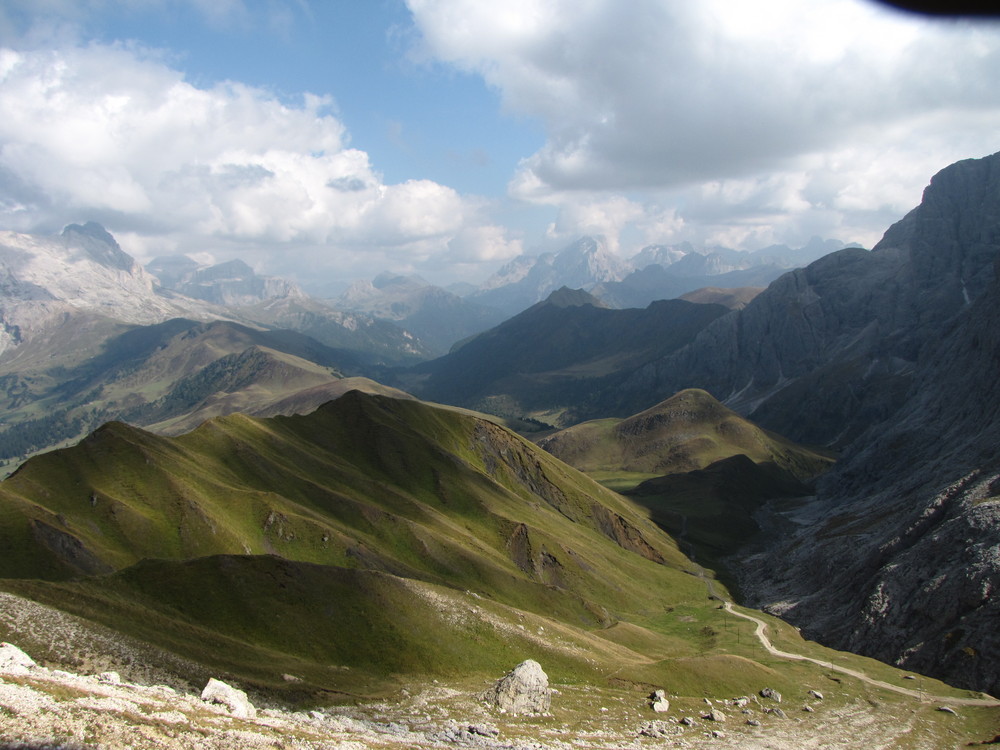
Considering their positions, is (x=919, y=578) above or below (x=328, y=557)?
below

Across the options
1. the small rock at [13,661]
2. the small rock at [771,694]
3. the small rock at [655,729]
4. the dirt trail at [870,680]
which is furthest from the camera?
the dirt trail at [870,680]

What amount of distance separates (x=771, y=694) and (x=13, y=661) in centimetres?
8357

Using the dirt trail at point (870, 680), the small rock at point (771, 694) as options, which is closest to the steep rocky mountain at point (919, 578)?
the dirt trail at point (870, 680)

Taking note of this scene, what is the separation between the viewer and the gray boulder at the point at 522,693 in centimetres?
6319

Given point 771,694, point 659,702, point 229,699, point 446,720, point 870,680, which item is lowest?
point 870,680

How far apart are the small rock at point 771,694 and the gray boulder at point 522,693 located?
3591 centimetres

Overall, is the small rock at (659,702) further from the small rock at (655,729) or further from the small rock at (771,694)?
the small rock at (771,694)

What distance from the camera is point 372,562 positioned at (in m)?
117

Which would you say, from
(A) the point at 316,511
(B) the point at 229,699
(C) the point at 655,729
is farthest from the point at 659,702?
(A) the point at 316,511

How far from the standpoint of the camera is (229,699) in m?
47.4

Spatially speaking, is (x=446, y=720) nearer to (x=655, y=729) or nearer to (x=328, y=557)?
(x=655, y=729)

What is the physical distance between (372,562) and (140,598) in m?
49.6

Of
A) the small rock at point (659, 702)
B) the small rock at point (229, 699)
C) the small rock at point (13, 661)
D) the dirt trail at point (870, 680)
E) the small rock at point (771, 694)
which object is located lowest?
the dirt trail at point (870, 680)

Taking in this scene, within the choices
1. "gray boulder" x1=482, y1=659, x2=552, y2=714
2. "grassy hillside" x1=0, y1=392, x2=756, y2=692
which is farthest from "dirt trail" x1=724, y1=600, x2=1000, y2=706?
"gray boulder" x1=482, y1=659, x2=552, y2=714
